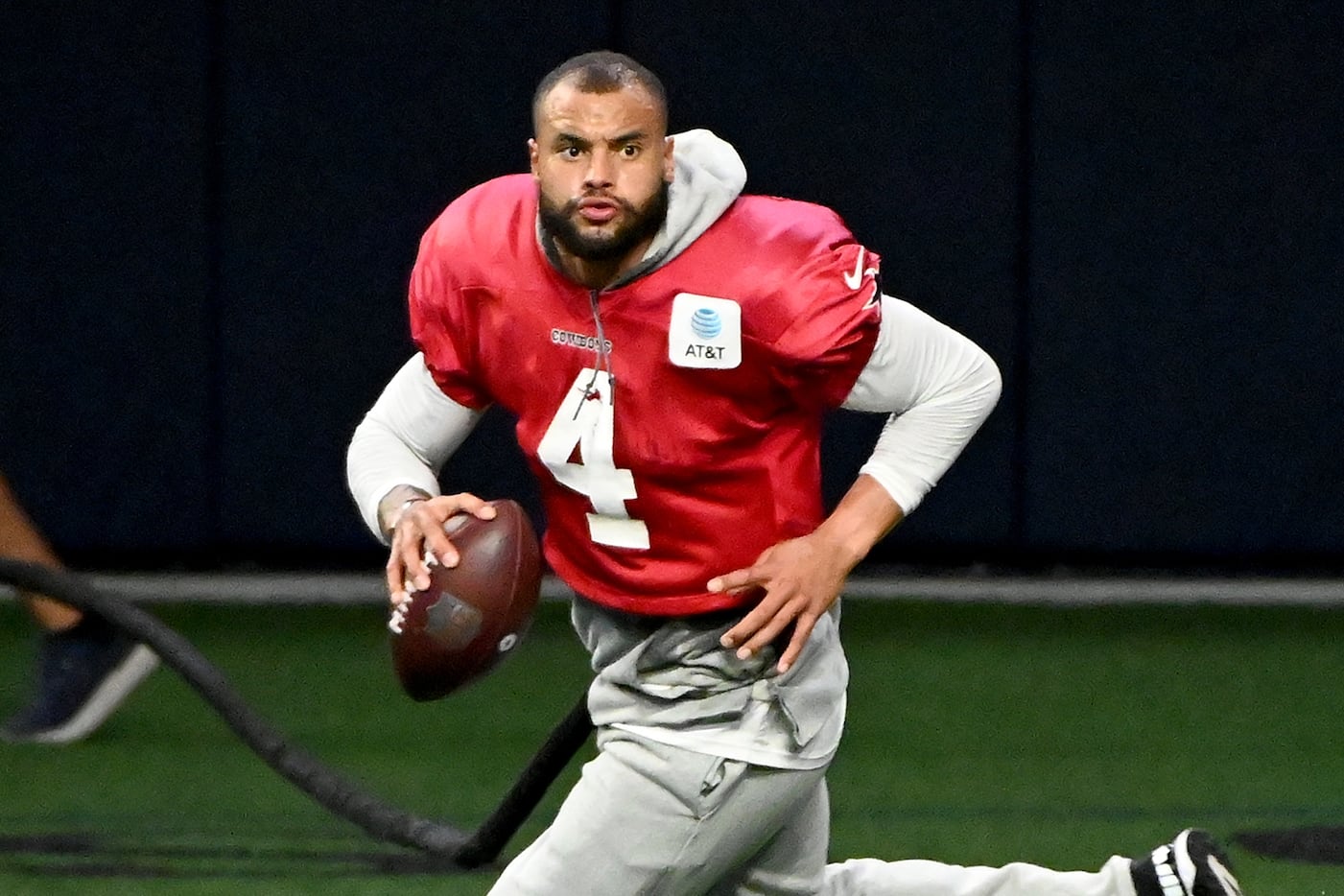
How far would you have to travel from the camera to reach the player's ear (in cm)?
294

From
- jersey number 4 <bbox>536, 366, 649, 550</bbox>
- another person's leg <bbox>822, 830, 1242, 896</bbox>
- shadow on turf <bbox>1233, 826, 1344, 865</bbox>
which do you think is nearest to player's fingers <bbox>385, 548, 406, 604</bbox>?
jersey number 4 <bbox>536, 366, 649, 550</bbox>

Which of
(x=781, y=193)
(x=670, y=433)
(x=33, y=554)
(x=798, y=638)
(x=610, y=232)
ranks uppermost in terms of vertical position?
(x=610, y=232)

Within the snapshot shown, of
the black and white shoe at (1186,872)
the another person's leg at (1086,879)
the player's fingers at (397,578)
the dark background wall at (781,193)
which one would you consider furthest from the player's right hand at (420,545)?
the dark background wall at (781,193)

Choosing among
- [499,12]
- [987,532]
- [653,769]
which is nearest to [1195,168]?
[987,532]

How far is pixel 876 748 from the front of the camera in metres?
5.18

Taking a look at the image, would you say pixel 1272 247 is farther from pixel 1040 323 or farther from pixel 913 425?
pixel 913 425

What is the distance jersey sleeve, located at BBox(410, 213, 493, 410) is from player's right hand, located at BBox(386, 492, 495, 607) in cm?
23

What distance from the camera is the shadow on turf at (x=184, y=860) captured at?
414cm

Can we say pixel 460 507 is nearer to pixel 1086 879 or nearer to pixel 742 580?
Answer: pixel 742 580

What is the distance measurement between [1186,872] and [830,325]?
108cm

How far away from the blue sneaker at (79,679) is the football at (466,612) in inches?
90.6

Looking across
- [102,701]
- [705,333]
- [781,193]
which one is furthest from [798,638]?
[781,193]

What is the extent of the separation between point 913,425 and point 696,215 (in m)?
0.40

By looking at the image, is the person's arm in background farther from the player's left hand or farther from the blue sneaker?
the player's left hand
